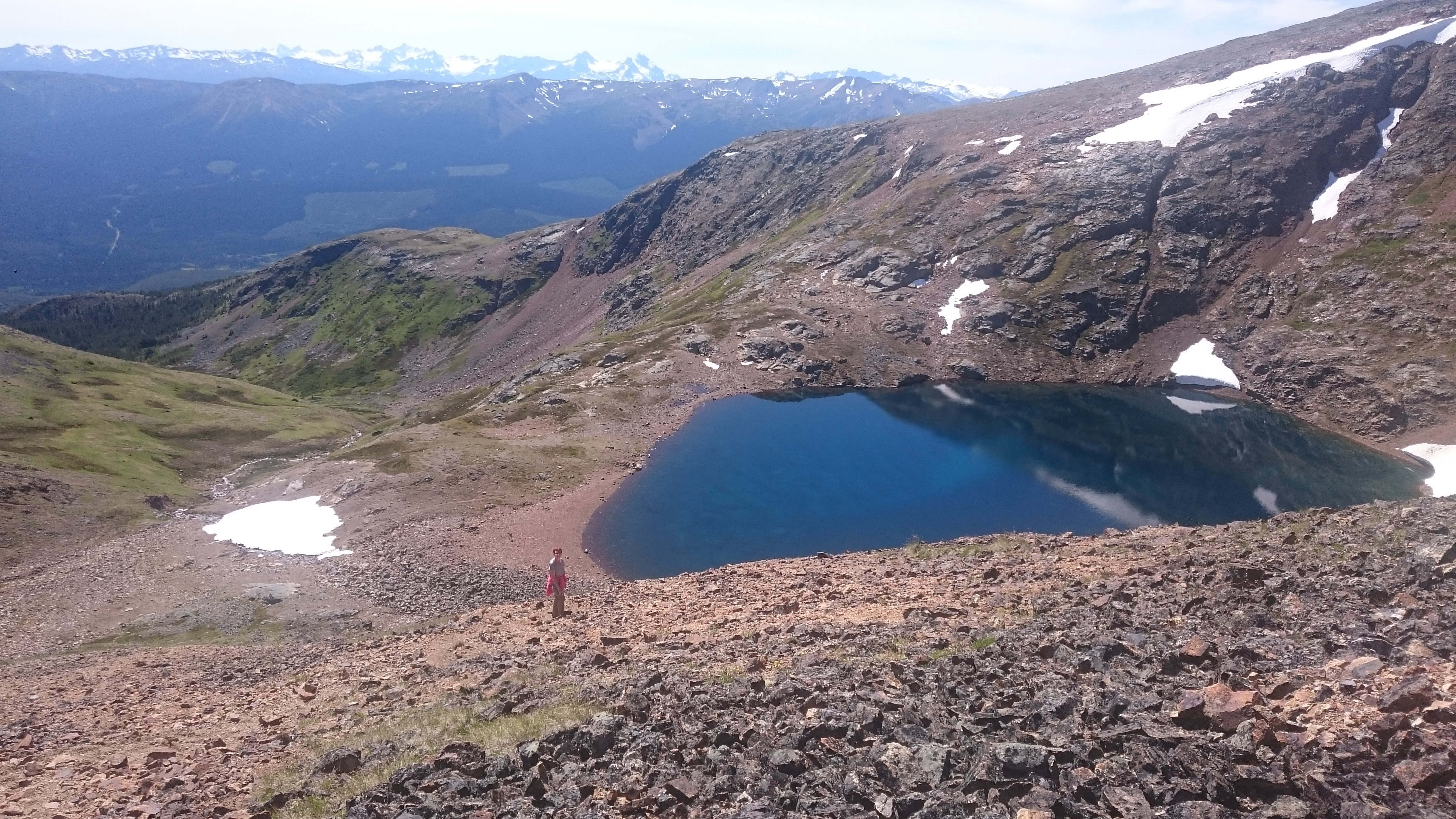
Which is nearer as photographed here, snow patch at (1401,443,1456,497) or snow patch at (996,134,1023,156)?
snow patch at (1401,443,1456,497)

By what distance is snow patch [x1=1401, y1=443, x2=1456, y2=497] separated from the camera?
60.8m

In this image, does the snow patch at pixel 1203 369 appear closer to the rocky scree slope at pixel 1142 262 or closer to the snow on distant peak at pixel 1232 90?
the rocky scree slope at pixel 1142 262

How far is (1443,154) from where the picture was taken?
101 m

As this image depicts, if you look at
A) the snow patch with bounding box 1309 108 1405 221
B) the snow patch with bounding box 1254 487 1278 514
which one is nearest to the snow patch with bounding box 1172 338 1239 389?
the snow patch with bounding box 1309 108 1405 221

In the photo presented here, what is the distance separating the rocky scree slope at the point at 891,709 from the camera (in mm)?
11273

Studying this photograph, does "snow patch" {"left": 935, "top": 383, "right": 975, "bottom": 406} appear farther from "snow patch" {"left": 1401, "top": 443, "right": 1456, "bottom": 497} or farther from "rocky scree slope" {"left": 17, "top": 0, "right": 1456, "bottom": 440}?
"snow patch" {"left": 1401, "top": 443, "right": 1456, "bottom": 497}

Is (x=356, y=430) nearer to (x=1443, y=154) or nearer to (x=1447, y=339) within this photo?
(x=1447, y=339)

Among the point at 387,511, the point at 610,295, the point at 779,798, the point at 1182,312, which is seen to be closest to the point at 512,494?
the point at 387,511

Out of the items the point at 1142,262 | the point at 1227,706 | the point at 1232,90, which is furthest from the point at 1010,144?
the point at 1227,706

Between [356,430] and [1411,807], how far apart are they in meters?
123

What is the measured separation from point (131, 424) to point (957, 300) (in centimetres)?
10854

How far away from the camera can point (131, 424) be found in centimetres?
8812

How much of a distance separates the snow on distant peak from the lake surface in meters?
57.4

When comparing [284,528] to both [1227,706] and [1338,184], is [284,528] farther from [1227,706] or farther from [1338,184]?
[1338,184]
